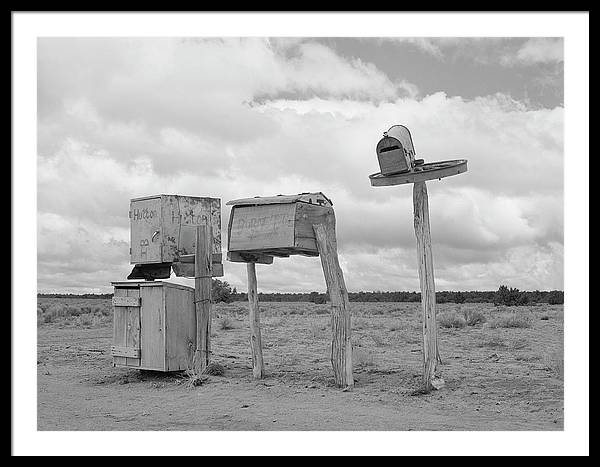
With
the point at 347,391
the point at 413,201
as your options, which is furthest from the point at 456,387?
the point at 413,201

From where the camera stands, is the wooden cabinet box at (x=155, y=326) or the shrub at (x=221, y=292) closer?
the wooden cabinet box at (x=155, y=326)

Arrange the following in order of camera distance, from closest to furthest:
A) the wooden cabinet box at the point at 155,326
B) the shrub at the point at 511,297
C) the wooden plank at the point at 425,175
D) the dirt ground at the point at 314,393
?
the dirt ground at the point at 314,393, the wooden plank at the point at 425,175, the wooden cabinet box at the point at 155,326, the shrub at the point at 511,297

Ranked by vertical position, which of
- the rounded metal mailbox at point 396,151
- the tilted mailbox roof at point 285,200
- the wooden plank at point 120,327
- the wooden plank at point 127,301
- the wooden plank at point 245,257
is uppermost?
the rounded metal mailbox at point 396,151

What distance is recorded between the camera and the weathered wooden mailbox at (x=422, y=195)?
9.14m

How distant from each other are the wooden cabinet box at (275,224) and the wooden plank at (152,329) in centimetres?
158

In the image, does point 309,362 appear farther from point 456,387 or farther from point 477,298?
point 477,298

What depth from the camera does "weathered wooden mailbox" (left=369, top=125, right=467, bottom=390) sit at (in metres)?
9.14

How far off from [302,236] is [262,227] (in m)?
0.66

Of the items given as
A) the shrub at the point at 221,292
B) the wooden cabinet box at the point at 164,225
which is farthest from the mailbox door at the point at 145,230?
the shrub at the point at 221,292

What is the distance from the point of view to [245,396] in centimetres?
945

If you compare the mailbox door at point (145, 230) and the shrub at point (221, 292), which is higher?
the mailbox door at point (145, 230)

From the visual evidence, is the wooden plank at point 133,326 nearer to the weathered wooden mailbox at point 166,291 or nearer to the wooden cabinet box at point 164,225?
the weathered wooden mailbox at point 166,291

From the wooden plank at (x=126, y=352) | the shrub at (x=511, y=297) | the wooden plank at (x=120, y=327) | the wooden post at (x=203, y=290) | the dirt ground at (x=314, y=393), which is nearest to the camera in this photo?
the dirt ground at (x=314, y=393)

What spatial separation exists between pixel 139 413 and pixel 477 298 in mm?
50943
